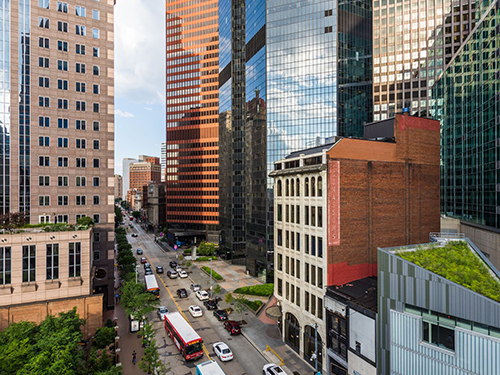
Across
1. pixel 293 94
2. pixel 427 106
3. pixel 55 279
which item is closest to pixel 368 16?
pixel 293 94

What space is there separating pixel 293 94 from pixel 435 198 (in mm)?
38486

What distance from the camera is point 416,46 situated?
9125 cm

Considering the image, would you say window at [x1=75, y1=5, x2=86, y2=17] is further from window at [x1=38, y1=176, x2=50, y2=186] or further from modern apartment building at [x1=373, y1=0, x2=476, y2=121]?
modern apartment building at [x1=373, y1=0, x2=476, y2=121]

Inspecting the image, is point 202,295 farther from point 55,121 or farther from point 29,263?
point 55,121

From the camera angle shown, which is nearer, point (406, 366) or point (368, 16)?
point (406, 366)

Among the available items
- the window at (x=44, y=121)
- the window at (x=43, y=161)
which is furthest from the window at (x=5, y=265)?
the window at (x=44, y=121)

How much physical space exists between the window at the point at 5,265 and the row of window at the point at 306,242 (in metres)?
36.3

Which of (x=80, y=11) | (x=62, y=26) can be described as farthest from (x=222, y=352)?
(x=80, y=11)

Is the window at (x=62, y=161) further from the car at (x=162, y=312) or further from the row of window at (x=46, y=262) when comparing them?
the car at (x=162, y=312)

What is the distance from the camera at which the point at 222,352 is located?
34188mm

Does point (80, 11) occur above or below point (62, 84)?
above

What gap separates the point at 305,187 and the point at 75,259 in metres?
33.8

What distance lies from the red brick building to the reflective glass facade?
10512 mm

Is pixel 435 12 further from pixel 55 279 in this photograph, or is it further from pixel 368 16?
pixel 55 279
